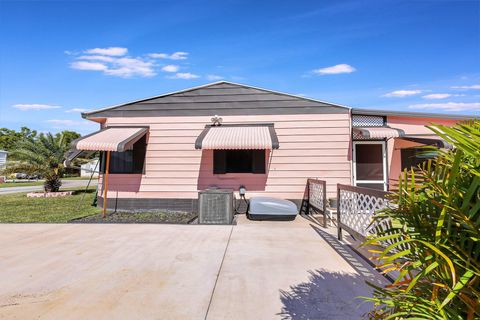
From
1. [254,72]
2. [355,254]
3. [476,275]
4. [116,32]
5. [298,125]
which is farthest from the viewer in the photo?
[254,72]

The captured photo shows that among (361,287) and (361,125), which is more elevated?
(361,125)

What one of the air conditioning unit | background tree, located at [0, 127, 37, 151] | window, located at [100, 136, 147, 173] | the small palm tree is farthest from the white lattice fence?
background tree, located at [0, 127, 37, 151]

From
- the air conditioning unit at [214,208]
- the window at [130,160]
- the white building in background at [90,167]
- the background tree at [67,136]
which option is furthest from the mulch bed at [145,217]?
the background tree at [67,136]

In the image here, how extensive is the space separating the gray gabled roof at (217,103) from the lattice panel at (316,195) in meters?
2.85

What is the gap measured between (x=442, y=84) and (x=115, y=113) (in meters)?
18.9

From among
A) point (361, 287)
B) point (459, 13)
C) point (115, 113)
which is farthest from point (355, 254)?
point (459, 13)

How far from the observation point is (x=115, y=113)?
9.16 metres

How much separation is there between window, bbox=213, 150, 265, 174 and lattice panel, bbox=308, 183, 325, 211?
A: 6.18ft

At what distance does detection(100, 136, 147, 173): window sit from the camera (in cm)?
898

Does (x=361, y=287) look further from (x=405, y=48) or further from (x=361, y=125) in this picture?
(x=405, y=48)

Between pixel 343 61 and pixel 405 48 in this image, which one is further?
pixel 343 61

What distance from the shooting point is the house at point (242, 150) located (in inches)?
335

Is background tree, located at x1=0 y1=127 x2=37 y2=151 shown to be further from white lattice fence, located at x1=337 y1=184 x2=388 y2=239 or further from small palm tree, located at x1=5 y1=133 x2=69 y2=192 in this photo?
white lattice fence, located at x1=337 y1=184 x2=388 y2=239

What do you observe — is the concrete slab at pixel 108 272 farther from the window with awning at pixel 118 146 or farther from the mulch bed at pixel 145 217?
the window with awning at pixel 118 146
